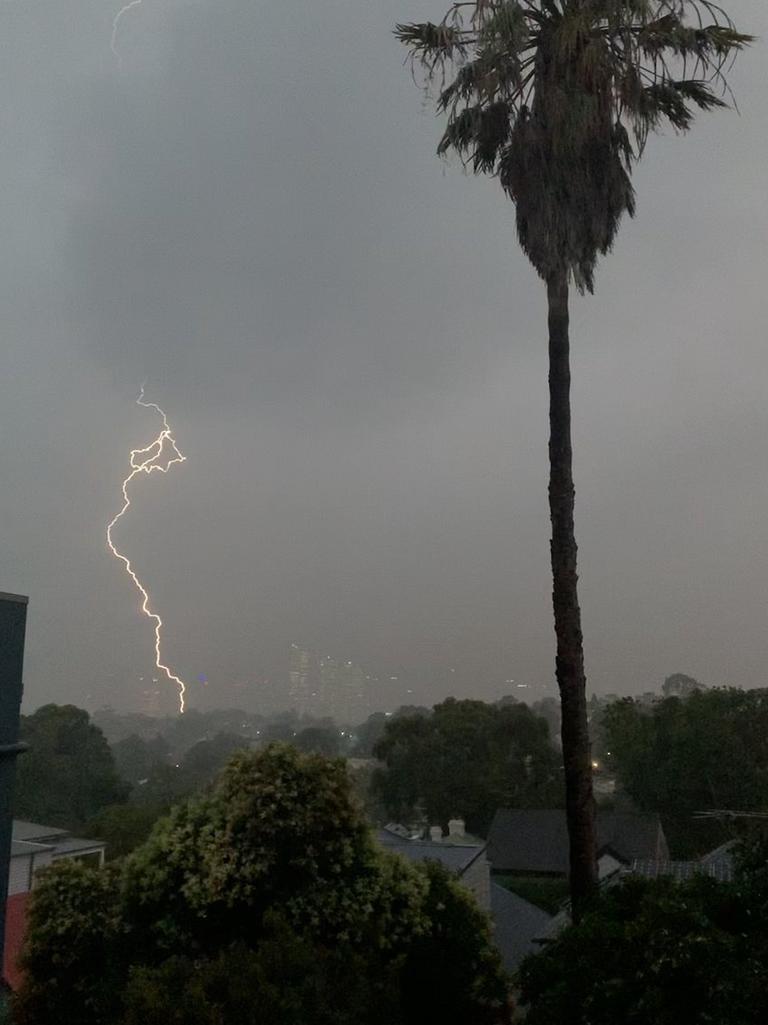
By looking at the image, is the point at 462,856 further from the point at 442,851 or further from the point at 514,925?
the point at 514,925

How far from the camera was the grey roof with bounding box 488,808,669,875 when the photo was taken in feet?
174

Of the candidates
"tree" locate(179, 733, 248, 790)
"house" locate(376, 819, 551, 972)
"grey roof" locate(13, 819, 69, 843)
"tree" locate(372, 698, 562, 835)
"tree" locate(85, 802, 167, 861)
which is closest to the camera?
"house" locate(376, 819, 551, 972)

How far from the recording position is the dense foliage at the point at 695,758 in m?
59.4

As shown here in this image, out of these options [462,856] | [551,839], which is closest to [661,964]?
[462,856]

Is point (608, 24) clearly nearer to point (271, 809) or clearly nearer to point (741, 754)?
point (271, 809)

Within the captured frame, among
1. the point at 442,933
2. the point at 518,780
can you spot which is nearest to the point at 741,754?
the point at 518,780

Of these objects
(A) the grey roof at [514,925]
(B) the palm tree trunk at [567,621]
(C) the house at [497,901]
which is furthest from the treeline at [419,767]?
(B) the palm tree trunk at [567,621]

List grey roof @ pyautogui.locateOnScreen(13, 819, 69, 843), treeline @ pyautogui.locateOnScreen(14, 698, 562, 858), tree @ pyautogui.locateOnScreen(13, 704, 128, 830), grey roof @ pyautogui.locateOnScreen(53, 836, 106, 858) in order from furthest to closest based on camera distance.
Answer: treeline @ pyautogui.locateOnScreen(14, 698, 562, 858) < tree @ pyautogui.locateOnScreen(13, 704, 128, 830) < grey roof @ pyautogui.locateOnScreen(13, 819, 69, 843) < grey roof @ pyautogui.locateOnScreen(53, 836, 106, 858)

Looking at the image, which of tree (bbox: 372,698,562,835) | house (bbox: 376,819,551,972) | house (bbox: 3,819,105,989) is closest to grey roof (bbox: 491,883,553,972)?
house (bbox: 376,819,551,972)

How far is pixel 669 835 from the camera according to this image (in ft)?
204

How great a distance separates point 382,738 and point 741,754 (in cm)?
2649

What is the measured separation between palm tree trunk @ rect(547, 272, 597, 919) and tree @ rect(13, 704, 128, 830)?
190 feet

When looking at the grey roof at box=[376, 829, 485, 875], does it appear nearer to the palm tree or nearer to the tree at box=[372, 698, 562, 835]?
the palm tree

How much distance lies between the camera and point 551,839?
56.7 m
